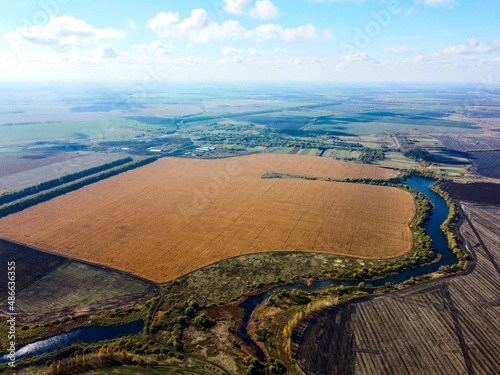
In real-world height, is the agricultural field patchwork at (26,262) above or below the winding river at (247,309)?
above

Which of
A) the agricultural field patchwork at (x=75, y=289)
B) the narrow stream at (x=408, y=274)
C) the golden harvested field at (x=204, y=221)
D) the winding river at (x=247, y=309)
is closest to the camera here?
the winding river at (x=247, y=309)

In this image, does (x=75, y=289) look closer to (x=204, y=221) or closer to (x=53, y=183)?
(x=204, y=221)

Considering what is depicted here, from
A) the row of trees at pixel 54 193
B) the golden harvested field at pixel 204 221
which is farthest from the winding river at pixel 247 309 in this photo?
the row of trees at pixel 54 193

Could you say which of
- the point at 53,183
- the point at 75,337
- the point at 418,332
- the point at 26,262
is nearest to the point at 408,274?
the point at 418,332

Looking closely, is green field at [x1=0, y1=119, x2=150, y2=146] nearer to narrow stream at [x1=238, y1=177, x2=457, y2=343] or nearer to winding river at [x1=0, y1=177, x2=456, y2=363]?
winding river at [x1=0, y1=177, x2=456, y2=363]

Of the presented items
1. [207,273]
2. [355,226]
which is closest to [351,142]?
[355,226]

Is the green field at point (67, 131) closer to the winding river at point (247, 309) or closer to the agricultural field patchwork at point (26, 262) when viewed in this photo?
the agricultural field patchwork at point (26, 262)
